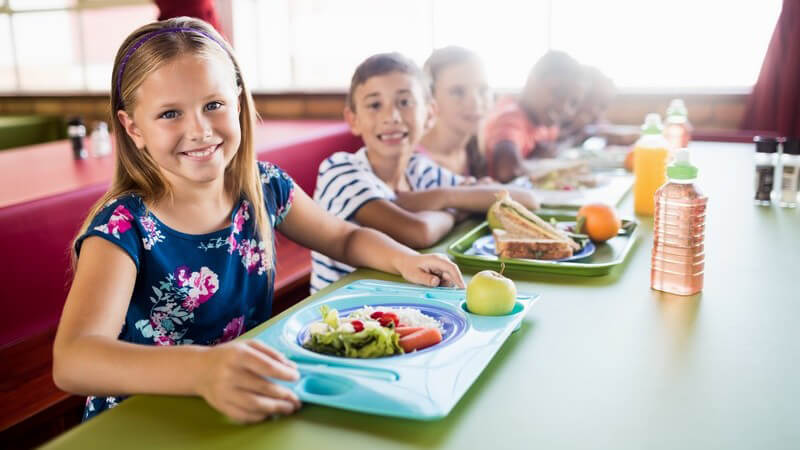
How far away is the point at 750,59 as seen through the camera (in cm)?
381

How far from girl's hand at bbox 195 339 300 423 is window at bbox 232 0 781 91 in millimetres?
3564

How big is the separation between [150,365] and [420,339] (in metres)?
0.31

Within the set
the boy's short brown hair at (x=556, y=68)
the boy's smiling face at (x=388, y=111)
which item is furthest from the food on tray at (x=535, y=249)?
the boy's short brown hair at (x=556, y=68)

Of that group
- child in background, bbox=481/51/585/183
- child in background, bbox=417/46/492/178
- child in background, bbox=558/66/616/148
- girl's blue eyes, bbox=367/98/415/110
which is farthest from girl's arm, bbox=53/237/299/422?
child in background, bbox=558/66/616/148

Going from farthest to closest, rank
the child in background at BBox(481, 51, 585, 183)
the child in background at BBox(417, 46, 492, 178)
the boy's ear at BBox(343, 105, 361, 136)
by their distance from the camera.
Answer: the child in background at BBox(481, 51, 585, 183), the child in background at BBox(417, 46, 492, 178), the boy's ear at BBox(343, 105, 361, 136)

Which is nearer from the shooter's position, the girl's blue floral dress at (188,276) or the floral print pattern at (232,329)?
the girl's blue floral dress at (188,276)

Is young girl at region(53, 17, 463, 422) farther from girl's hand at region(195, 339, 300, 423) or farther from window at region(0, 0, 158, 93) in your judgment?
window at region(0, 0, 158, 93)

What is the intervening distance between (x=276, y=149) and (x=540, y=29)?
191cm

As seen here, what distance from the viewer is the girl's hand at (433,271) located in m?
1.12

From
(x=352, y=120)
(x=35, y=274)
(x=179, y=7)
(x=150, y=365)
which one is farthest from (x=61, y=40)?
(x=150, y=365)

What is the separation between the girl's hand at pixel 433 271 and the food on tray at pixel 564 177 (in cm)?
89

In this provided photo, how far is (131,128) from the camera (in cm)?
109

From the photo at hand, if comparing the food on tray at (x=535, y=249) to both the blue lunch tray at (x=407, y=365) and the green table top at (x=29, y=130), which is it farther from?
the green table top at (x=29, y=130)

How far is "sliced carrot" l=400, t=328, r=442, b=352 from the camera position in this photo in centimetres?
85
